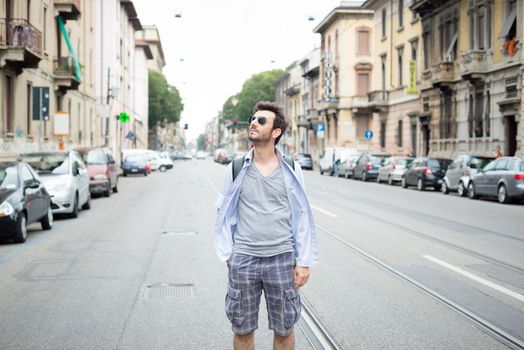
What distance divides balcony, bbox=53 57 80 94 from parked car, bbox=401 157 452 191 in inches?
652

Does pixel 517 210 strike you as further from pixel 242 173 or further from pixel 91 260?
pixel 242 173

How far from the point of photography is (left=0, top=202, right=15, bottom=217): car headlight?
11562mm

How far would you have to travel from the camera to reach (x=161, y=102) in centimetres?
10344

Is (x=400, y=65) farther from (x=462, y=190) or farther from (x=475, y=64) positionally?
(x=462, y=190)

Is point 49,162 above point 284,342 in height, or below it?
above

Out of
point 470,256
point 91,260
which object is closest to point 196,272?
point 91,260

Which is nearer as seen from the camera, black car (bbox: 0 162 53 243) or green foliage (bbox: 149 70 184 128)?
black car (bbox: 0 162 53 243)

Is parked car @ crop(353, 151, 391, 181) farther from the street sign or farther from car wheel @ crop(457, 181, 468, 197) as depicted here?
the street sign

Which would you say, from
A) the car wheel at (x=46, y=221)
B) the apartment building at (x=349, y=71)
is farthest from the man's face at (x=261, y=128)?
the apartment building at (x=349, y=71)

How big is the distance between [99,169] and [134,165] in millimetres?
19840

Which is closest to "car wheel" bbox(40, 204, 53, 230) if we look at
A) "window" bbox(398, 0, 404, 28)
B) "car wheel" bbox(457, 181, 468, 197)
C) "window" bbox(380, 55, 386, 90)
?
"car wheel" bbox(457, 181, 468, 197)

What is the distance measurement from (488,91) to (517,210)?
14715mm

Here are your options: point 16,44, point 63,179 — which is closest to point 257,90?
point 16,44

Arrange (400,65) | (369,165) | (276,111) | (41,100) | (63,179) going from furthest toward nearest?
(400,65)
(369,165)
(41,100)
(63,179)
(276,111)
